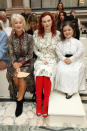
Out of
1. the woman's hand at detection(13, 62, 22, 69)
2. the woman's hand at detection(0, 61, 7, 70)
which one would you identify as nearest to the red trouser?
the woman's hand at detection(13, 62, 22, 69)

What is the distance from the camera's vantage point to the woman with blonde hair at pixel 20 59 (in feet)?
7.89

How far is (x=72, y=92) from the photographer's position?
2430mm

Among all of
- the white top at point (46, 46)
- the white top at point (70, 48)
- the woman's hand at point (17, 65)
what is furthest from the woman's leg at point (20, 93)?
the white top at point (70, 48)

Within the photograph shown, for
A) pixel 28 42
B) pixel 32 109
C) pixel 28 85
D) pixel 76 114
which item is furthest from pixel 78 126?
pixel 28 42

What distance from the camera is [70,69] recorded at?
2.42m

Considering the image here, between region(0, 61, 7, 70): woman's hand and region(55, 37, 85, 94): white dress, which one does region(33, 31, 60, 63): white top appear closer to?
region(55, 37, 85, 94): white dress

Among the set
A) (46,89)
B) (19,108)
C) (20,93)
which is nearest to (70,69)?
(46,89)

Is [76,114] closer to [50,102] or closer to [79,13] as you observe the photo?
[50,102]

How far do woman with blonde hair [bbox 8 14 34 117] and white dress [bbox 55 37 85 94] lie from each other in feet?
1.44

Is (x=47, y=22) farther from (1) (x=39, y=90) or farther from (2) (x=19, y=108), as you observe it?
(2) (x=19, y=108)

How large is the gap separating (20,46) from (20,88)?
2.10 ft

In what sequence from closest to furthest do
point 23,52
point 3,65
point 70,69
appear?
point 70,69
point 23,52
point 3,65

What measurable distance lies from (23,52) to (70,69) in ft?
2.52

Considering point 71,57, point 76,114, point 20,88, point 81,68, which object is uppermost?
point 71,57
